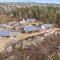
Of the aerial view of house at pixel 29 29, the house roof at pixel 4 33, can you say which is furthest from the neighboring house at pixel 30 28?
the house roof at pixel 4 33

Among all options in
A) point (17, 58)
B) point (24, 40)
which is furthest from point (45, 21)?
point (17, 58)

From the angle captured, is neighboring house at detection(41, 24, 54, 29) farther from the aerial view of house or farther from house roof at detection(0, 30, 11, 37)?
house roof at detection(0, 30, 11, 37)

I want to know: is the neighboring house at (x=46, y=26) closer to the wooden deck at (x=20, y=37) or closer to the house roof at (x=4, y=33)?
the wooden deck at (x=20, y=37)

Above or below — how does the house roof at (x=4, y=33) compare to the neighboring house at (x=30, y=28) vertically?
below

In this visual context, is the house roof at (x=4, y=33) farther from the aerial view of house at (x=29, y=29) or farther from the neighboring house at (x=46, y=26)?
the neighboring house at (x=46, y=26)

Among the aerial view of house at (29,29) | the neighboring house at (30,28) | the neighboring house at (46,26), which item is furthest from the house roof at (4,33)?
the neighboring house at (46,26)

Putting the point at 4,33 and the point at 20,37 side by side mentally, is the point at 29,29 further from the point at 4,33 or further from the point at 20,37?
the point at 4,33

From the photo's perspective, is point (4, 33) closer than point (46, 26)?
Yes

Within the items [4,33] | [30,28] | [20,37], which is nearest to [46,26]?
[30,28]

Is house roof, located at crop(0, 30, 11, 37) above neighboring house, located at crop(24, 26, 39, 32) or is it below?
below

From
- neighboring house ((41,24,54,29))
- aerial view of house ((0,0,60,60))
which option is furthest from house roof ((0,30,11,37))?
neighboring house ((41,24,54,29))

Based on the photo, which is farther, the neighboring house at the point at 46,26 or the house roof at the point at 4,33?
the neighboring house at the point at 46,26

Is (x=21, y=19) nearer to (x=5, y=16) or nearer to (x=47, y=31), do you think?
(x=5, y=16)
